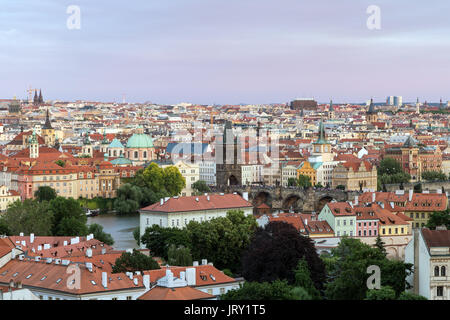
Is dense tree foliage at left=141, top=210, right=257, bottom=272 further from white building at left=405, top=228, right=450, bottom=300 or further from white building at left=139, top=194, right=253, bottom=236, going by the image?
white building at left=405, top=228, right=450, bottom=300

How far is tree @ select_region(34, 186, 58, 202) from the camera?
1774 inches

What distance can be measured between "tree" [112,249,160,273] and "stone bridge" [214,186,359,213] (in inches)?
1070

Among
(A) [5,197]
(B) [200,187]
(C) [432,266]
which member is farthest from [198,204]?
(B) [200,187]

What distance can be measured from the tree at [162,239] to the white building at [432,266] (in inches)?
285

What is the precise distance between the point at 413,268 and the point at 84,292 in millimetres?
5701

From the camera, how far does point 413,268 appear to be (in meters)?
18.8

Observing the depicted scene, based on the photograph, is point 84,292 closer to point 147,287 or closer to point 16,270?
point 147,287

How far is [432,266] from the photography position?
1777 cm

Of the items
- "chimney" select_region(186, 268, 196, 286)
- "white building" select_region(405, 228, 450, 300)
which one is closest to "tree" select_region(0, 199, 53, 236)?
"chimney" select_region(186, 268, 196, 286)

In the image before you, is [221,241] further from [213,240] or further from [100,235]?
[100,235]

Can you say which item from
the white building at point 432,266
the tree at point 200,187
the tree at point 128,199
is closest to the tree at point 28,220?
the white building at point 432,266

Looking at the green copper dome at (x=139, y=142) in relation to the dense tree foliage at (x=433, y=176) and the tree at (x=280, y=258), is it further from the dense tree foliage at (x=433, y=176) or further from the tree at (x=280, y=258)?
the tree at (x=280, y=258)

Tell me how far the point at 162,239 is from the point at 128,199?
21099 mm
